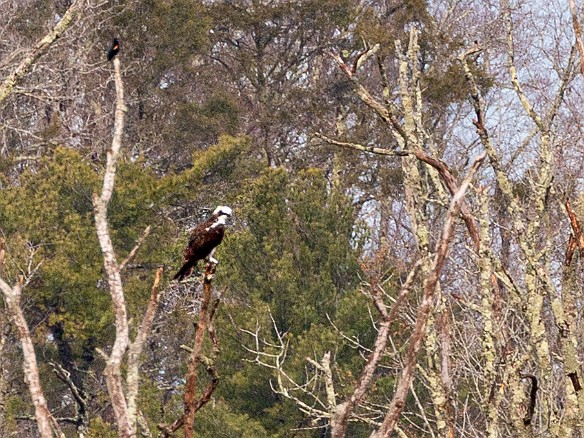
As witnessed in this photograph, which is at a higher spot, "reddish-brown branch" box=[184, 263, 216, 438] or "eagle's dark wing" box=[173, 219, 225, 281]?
"eagle's dark wing" box=[173, 219, 225, 281]

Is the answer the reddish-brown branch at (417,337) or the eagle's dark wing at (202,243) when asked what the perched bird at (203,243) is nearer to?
the eagle's dark wing at (202,243)

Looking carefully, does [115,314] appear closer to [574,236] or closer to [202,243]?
[574,236]

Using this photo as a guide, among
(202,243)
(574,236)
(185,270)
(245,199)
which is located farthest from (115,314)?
(245,199)

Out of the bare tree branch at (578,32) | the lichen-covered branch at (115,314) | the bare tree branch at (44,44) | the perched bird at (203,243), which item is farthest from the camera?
the perched bird at (203,243)

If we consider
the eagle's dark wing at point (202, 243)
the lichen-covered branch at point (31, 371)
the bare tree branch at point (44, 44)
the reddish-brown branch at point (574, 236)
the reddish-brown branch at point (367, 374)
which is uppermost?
the bare tree branch at point (44, 44)

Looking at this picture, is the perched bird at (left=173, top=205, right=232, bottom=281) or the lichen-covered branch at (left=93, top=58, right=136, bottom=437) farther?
the perched bird at (left=173, top=205, right=232, bottom=281)

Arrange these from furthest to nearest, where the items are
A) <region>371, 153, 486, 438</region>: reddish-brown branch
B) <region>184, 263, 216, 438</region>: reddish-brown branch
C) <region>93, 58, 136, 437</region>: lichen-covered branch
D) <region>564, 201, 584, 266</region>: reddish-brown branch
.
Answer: <region>564, 201, 584, 266</region>: reddish-brown branch, <region>184, 263, 216, 438</region>: reddish-brown branch, <region>93, 58, 136, 437</region>: lichen-covered branch, <region>371, 153, 486, 438</region>: reddish-brown branch

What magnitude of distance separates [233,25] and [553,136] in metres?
19.0

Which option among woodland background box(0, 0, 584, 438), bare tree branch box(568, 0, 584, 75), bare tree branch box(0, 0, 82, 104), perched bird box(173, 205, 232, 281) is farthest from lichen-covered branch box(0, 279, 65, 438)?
woodland background box(0, 0, 584, 438)

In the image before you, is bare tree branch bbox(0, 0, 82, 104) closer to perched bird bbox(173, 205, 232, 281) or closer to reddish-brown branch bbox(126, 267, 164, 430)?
perched bird bbox(173, 205, 232, 281)

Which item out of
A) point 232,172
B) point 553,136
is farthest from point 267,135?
point 553,136

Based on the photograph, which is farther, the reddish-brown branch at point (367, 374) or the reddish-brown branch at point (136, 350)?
the reddish-brown branch at point (136, 350)

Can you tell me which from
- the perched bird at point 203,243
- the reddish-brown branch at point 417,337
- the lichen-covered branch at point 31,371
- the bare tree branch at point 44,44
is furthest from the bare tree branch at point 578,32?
the lichen-covered branch at point 31,371

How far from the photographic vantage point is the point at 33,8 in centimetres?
2403
